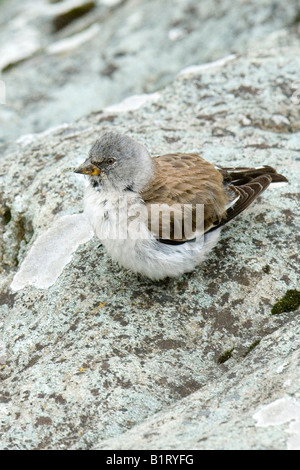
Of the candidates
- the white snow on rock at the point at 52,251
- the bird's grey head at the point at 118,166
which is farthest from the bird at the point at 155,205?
the white snow on rock at the point at 52,251

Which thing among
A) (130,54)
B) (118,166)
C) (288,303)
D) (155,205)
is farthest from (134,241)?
(130,54)

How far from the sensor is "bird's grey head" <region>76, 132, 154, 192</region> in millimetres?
5727

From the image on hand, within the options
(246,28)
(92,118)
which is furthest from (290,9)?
(92,118)

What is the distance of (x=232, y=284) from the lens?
560 centimetres

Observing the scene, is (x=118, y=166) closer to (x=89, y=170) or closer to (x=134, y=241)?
(x=89, y=170)

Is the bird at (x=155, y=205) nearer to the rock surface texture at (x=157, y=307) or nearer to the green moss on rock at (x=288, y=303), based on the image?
the rock surface texture at (x=157, y=307)

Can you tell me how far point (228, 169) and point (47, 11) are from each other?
24.5ft

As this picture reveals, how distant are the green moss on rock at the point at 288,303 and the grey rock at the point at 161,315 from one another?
0.18 ft

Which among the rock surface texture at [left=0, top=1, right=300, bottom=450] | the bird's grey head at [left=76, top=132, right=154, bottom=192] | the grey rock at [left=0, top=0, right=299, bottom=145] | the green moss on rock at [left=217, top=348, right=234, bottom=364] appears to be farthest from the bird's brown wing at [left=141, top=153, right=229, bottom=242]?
the grey rock at [left=0, top=0, right=299, bottom=145]

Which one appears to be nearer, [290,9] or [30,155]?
[30,155]

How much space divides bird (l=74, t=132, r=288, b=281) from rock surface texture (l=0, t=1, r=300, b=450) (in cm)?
28

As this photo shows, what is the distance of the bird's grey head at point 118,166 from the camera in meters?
5.73

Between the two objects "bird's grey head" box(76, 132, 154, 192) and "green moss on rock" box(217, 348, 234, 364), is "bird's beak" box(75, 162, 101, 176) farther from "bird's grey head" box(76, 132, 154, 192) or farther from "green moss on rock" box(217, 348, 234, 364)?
"green moss on rock" box(217, 348, 234, 364)

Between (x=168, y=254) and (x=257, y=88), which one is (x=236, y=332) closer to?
(x=168, y=254)
